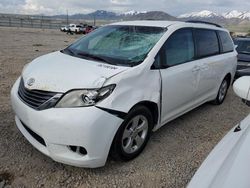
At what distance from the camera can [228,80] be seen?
6137 mm

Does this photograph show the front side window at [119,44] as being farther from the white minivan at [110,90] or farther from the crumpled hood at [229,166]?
the crumpled hood at [229,166]

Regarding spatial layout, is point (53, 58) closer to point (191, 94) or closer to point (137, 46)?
point (137, 46)

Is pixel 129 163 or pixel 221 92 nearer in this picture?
pixel 129 163

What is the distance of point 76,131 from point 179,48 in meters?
2.06

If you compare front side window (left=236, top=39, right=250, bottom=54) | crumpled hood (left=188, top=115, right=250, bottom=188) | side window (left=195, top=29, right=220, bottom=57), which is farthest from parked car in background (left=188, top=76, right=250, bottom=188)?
front side window (left=236, top=39, right=250, bottom=54)

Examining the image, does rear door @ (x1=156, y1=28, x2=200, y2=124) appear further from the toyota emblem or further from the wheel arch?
the toyota emblem

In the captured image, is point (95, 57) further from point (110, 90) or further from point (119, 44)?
point (110, 90)

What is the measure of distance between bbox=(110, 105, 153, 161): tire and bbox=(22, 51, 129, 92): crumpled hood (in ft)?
1.69

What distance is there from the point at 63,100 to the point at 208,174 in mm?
1657

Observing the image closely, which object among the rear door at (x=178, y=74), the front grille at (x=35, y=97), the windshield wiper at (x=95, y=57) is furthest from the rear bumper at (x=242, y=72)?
the front grille at (x=35, y=97)

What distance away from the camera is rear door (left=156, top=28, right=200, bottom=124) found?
3.69 m

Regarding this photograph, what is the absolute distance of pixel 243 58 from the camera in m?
8.40

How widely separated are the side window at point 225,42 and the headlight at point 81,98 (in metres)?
→ 3.61

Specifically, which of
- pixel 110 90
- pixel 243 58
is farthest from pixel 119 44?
pixel 243 58
